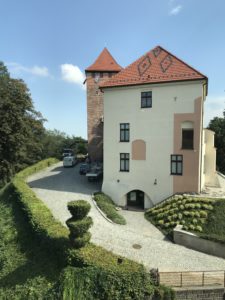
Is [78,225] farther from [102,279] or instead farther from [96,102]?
[96,102]

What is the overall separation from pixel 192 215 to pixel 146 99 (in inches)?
382

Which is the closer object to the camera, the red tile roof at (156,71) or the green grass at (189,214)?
the green grass at (189,214)

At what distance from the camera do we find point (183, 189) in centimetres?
2011

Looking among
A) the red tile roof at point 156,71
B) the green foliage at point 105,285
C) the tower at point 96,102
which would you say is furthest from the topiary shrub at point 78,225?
the tower at point 96,102

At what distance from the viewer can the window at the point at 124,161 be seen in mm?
21587

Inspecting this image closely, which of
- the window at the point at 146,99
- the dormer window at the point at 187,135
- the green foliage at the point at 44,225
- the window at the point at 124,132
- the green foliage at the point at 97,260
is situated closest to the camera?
the green foliage at the point at 97,260

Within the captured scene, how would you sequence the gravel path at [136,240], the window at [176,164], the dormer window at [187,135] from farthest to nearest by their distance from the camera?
the window at [176,164], the dormer window at [187,135], the gravel path at [136,240]

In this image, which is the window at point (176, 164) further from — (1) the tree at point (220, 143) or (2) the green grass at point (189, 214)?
(1) the tree at point (220, 143)

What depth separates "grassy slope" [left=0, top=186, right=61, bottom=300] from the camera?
10680 millimetres

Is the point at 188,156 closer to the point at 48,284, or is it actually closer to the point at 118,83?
the point at 118,83

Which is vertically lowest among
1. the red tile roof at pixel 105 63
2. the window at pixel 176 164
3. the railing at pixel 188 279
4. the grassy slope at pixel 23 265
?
the grassy slope at pixel 23 265

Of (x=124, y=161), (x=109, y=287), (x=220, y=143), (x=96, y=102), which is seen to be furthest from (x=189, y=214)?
(x=220, y=143)

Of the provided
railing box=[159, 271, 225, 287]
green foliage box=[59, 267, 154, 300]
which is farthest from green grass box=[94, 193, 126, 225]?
green foliage box=[59, 267, 154, 300]

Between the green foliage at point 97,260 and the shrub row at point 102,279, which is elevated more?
the green foliage at point 97,260
